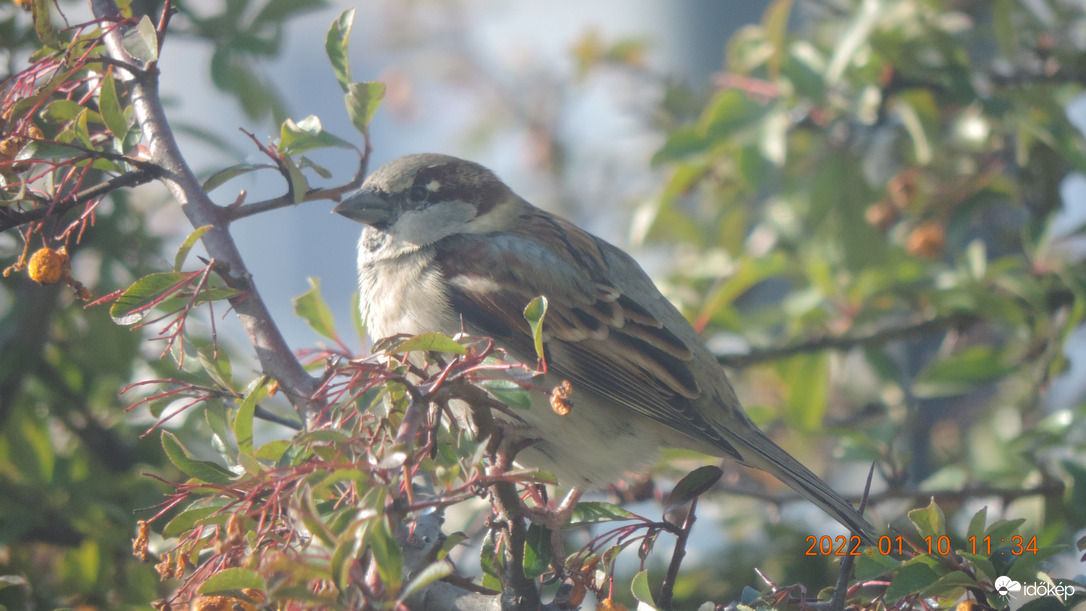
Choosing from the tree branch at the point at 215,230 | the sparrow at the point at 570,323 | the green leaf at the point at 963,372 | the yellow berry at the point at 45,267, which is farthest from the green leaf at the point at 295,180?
the green leaf at the point at 963,372

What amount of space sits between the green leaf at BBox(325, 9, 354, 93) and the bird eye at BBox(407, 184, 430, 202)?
801 millimetres

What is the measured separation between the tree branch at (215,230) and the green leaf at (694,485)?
573 mm

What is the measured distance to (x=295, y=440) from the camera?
1092 mm

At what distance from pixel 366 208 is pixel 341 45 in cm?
79

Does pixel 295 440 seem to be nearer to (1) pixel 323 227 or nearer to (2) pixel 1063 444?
(2) pixel 1063 444

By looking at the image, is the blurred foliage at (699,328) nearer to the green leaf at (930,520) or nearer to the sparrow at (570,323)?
the green leaf at (930,520)

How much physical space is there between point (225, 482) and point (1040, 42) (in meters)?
2.25

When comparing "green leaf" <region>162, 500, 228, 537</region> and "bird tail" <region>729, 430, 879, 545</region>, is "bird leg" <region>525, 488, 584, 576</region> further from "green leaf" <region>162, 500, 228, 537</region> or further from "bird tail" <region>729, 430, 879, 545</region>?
"bird tail" <region>729, 430, 879, 545</region>

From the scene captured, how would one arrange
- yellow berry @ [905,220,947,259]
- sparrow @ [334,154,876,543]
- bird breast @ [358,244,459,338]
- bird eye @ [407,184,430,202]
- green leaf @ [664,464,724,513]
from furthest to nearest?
1. yellow berry @ [905,220,947,259]
2. bird eye @ [407,184,430,202]
3. bird breast @ [358,244,459,338]
4. sparrow @ [334,154,876,543]
5. green leaf @ [664,464,724,513]

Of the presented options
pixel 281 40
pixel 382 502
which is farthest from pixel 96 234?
pixel 382 502

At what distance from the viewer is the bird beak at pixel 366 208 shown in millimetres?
2227

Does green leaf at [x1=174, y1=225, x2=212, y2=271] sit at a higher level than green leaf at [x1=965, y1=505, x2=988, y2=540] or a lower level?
higher

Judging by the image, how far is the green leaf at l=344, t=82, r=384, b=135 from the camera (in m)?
1.44

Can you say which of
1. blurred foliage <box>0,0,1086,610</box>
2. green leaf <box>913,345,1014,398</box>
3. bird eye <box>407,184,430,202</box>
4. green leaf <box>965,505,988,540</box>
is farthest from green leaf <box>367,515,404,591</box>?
green leaf <box>913,345,1014,398</box>
